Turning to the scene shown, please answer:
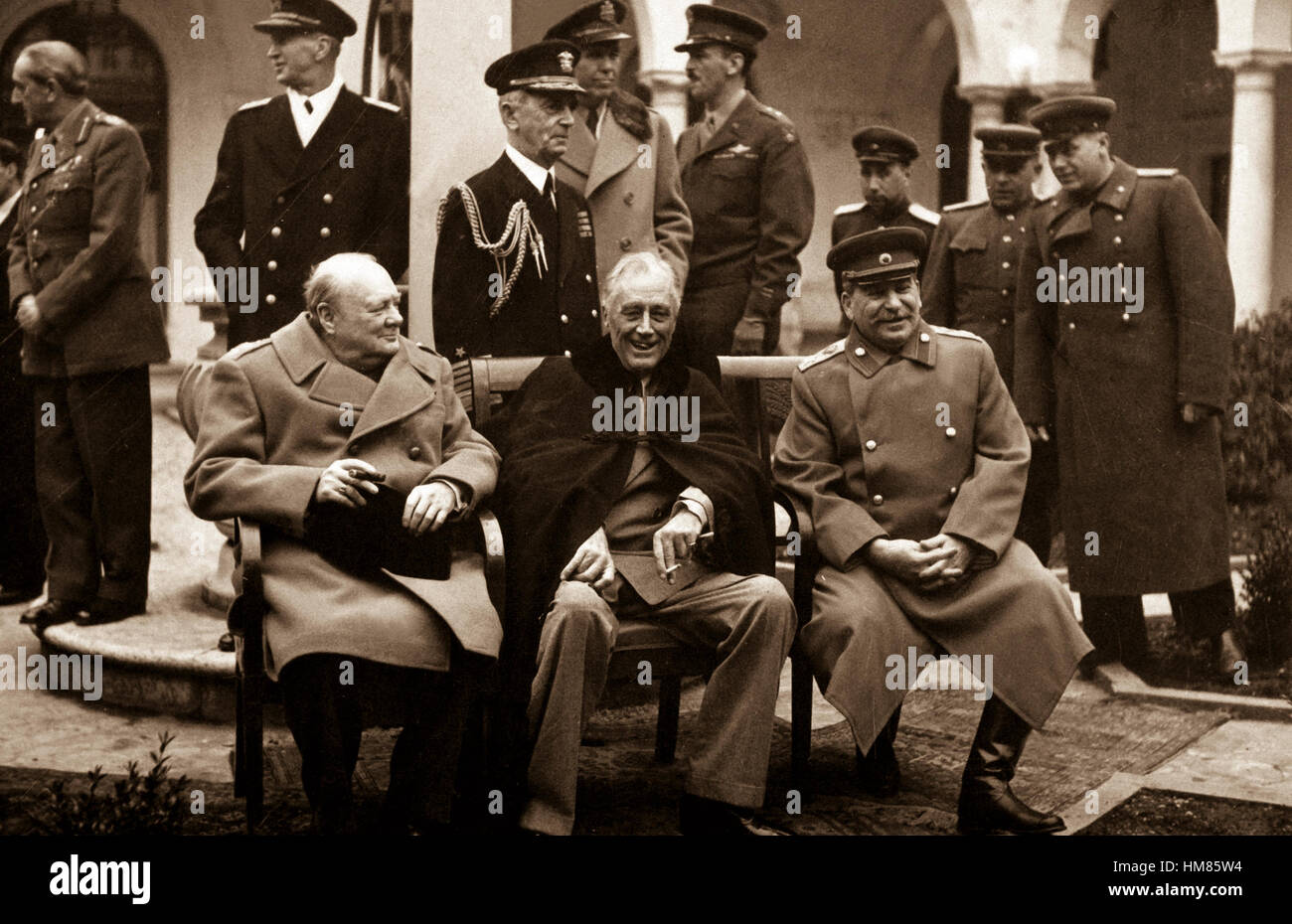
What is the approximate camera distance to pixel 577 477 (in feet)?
15.8

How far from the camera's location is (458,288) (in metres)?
5.56

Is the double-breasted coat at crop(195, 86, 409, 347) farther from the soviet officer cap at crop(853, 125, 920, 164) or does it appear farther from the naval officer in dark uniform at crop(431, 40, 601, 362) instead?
the soviet officer cap at crop(853, 125, 920, 164)

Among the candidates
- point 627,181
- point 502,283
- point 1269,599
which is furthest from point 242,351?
point 1269,599

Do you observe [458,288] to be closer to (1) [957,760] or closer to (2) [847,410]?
(2) [847,410]

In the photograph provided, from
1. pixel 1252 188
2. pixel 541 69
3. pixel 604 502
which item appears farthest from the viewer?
pixel 1252 188

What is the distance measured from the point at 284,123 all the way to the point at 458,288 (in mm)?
901

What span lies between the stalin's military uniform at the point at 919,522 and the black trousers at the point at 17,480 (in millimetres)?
3426

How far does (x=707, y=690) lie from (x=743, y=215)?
2685 millimetres

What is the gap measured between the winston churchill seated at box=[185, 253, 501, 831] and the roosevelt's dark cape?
152mm

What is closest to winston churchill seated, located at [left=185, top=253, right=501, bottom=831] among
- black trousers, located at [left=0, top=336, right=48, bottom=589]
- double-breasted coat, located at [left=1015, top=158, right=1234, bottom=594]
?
black trousers, located at [left=0, top=336, right=48, bottom=589]

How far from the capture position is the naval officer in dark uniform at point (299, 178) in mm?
5805

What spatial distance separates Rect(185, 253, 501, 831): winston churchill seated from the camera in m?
4.28

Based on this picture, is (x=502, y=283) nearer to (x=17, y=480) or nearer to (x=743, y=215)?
(x=743, y=215)
